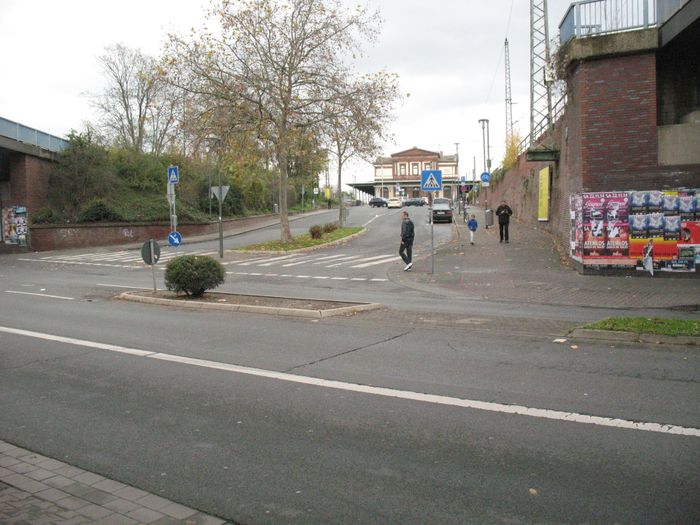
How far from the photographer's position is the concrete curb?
8492mm

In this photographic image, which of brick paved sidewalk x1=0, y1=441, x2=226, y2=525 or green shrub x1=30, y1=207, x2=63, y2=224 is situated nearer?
brick paved sidewalk x1=0, y1=441, x2=226, y2=525

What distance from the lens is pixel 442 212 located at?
45156 millimetres

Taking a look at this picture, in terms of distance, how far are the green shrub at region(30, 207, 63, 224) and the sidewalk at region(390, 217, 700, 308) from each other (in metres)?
26.5

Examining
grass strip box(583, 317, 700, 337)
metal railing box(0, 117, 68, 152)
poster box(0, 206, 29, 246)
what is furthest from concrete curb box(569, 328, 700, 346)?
poster box(0, 206, 29, 246)

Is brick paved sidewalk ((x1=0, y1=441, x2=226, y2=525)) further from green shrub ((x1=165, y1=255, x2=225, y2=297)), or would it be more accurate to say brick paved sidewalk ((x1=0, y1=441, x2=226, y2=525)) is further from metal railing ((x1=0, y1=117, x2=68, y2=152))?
metal railing ((x1=0, y1=117, x2=68, y2=152))

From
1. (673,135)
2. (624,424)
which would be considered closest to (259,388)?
(624,424)

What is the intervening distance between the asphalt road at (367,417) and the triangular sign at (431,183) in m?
8.71

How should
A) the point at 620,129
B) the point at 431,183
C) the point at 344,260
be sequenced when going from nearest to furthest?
the point at 620,129 < the point at 431,183 < the point at 344,260

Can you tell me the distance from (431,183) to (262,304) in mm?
8329

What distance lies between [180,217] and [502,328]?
38882 mm

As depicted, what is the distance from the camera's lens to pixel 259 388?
21.5 feet

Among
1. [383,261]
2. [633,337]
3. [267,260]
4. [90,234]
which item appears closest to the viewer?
[633,337]

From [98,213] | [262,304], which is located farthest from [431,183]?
[98,213]

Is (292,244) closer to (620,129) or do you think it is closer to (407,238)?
(407,238)
